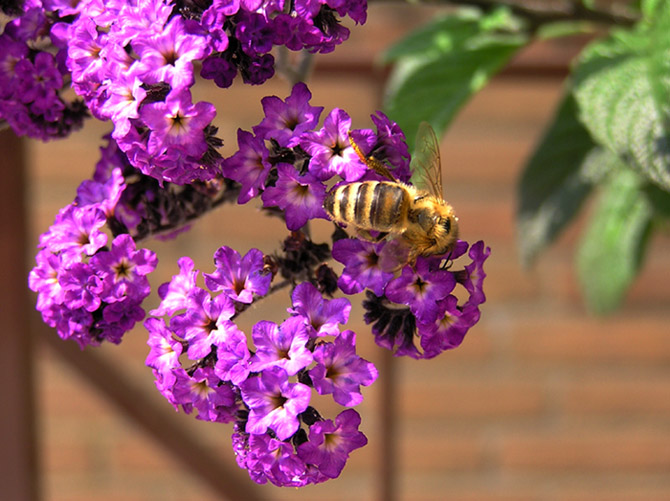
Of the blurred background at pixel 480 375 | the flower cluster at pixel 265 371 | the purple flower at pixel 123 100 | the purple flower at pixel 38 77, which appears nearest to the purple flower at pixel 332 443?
the flower cluster at pixel 265 371

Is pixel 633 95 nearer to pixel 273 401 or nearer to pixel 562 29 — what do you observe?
pixel 562 29

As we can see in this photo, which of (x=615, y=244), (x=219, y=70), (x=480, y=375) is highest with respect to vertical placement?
(x=219, y=70)

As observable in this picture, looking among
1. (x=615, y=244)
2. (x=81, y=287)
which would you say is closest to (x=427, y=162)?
(x=81, y=287)

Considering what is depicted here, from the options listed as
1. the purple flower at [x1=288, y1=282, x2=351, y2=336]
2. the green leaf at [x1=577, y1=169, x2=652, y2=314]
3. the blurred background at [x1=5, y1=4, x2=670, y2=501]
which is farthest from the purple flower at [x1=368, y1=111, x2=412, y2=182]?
the blurred background at [x1=5, y1=4, x2=670, y2=501]

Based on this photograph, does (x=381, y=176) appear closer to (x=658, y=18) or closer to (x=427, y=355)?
(x=427, y=355)

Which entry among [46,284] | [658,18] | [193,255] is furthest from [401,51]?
[193,255]

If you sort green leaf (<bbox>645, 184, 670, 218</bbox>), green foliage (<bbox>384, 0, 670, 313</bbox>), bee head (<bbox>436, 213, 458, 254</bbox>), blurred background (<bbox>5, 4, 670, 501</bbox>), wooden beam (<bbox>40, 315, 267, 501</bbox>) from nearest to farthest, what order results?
bee head (<bbox>436, 213, 458, 254</bbox>) → green foliage (<bbox>384, 0, 670, 313</bbox>) → green leaf (<bbox>645, 184, 670, 218</bbox>) → wooden beam (<bbox>40, 315, 267, 501</bbox>) → blurred background (<bbox>5, 4, 670, 501</bbox>)

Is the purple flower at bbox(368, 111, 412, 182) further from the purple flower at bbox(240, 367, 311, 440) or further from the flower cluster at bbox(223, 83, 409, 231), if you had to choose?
the purple flower at bbox(240, 367, 311, 440)
